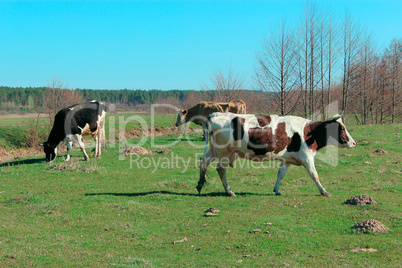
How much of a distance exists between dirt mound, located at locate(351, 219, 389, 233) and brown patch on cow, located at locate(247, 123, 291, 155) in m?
3.56

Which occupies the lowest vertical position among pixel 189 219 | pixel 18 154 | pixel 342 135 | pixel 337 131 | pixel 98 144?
pixel 18 154

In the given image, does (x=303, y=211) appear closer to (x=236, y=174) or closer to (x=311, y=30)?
(x=236, y=174)

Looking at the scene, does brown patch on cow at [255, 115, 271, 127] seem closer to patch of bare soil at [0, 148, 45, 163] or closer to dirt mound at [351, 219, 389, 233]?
dirt mound at [351, 219, 389, 233]

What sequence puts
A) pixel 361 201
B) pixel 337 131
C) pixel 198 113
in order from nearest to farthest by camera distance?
pixel 361 201
pixel 337 131
pixel 198 113

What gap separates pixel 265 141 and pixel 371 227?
157 inches

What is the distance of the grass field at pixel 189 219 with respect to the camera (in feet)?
20.6

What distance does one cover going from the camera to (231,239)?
7.18m

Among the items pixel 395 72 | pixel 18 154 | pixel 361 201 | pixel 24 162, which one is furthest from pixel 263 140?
pixel 395 72

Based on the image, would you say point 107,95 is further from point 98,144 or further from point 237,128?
point 237,128

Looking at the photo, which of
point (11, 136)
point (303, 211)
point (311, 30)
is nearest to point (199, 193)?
point (303, 211)

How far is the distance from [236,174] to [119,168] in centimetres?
548

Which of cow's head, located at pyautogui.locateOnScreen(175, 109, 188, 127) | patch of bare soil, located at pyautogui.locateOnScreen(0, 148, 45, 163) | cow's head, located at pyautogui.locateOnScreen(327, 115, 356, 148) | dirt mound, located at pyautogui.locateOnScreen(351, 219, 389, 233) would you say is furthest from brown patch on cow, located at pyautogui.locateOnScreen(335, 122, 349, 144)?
patch of bare soil, located at pyautogui.locateOnScreen(0, 148, 45, 163)

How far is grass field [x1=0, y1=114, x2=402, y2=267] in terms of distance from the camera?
6.29 meters

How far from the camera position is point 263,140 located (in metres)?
10.6
